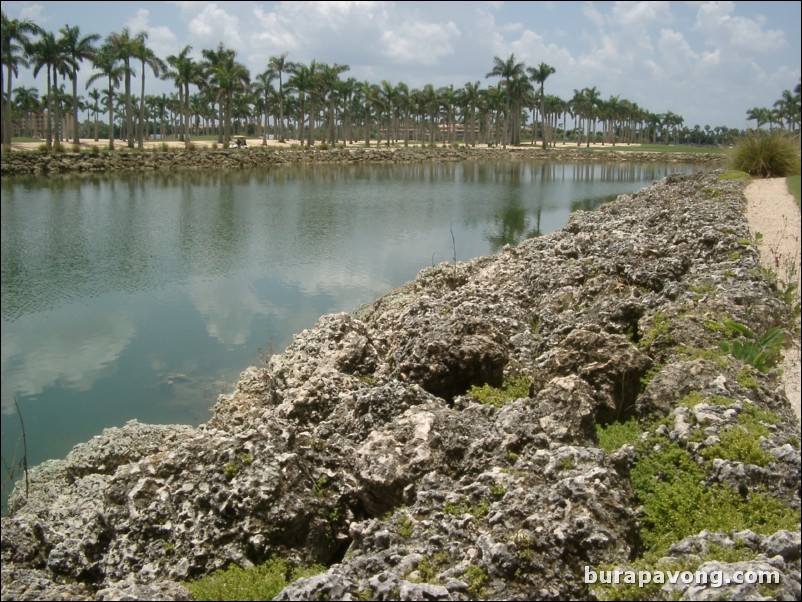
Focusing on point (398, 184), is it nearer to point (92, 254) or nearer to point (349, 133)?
point (92, 254)

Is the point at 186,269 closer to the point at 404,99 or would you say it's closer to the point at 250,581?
the point at 250,581

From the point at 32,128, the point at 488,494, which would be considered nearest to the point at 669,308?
the point at 488,494

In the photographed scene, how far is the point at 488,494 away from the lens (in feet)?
17.2

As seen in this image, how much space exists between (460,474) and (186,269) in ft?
64.0

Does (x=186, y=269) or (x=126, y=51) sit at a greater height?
(x=126, y=51)

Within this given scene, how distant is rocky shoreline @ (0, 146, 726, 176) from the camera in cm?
5934

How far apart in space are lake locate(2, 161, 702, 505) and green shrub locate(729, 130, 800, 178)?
8.19m

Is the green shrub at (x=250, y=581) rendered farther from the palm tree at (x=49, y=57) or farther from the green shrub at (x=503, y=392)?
the palm tree at (x=49, y=57)

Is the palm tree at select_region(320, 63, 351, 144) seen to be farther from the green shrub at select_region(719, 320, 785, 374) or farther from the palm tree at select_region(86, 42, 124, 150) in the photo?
the green shrub at select_region(719, 320, 785, 374)

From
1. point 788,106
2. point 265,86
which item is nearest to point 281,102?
point 265,86

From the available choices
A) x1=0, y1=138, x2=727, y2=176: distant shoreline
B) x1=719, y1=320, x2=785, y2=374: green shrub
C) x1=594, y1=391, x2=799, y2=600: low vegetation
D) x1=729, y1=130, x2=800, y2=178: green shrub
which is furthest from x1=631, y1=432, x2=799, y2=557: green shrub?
x1=0, y1=138, x2=727, y2=176: distant shoreline

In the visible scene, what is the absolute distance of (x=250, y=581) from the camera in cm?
507

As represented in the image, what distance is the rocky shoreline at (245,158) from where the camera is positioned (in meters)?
59.3

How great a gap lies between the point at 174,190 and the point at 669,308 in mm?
45130
